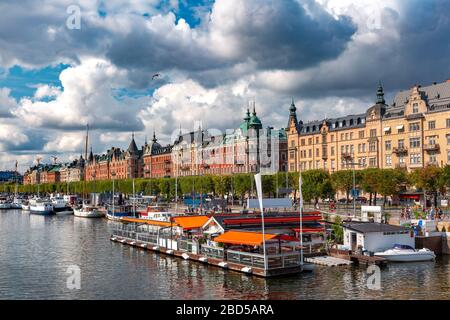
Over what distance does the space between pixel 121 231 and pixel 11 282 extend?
27680mm

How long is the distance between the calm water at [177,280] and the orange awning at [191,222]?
3.89 metres

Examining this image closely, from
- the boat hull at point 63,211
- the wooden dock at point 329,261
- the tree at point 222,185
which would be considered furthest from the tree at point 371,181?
the boat hull at point 63,211

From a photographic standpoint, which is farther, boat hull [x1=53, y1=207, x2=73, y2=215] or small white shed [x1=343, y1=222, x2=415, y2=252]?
boat hull [x1=53, y1=207, x2=73, y2=215]

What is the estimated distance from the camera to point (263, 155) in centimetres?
15088

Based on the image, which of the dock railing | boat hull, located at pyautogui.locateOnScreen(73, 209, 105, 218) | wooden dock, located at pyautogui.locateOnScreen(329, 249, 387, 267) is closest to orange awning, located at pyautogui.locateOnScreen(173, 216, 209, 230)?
the dock railing

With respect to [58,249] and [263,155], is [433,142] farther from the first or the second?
[58,249]

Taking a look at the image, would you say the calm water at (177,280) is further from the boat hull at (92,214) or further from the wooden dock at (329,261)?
the boat hull at (92,214)

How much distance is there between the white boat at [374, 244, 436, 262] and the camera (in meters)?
50.7

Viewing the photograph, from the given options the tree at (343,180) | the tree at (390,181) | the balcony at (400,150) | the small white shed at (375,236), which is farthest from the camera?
the balcony at (400,150)

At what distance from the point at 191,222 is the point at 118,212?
5755cm

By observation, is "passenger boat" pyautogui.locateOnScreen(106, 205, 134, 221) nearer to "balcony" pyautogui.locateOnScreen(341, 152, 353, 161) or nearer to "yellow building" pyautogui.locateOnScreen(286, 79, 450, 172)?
"yellow building" pyautogui.locateOnScreen(286, 79, 450, 172)

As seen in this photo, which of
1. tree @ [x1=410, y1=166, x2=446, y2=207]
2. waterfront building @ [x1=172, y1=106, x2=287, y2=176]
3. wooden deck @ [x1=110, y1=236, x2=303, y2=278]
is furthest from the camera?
waterfront building @ [x1=172, y1=106, x2=287, y2=176]

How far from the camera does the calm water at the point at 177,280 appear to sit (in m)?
38.5

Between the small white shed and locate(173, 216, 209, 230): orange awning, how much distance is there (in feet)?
47.2
